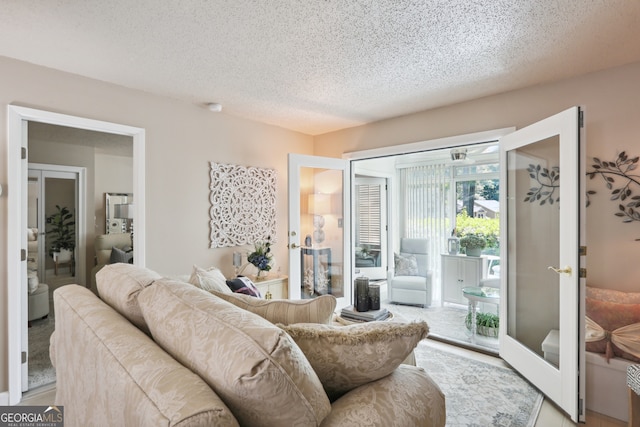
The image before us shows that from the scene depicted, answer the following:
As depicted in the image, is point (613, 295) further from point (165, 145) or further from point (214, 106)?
point (165, 145)

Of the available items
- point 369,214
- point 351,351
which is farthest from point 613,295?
point 369,214

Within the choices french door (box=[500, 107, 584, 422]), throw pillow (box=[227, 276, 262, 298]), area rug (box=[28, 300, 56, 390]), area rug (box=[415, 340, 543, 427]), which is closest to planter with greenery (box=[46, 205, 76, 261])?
area rug (box=[28, 300, 56, 390])

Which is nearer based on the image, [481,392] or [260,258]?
[481,392]

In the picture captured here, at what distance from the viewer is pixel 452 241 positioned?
512cm

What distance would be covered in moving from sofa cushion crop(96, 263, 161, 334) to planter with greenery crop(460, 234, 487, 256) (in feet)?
14.5

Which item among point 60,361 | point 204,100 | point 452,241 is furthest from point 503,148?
point 60,361

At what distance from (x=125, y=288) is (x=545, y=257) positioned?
2.81 meters

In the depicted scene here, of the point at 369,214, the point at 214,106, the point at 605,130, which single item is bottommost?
the point at 369,214

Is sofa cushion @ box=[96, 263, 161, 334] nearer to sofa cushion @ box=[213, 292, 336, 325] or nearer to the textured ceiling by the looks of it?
sofa cushion @ box=[213, 292, 336, 325]

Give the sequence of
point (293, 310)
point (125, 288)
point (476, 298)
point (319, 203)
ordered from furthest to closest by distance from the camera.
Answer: point (319, 203)
point (476, 298)
point (125, 288)
point (293, 310)

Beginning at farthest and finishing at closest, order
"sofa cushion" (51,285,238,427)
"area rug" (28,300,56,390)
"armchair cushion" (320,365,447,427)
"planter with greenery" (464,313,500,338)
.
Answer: "planter with greenery" (464,313,500,338) → "area rug" (28,300,56,390) → "armchair cushion" (320,365,447,427) → "sofa cushion" (51,285,238,427)

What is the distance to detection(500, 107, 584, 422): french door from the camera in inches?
83.2

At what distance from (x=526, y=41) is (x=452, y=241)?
3.47 metres

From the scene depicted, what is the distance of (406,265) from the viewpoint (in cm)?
525
